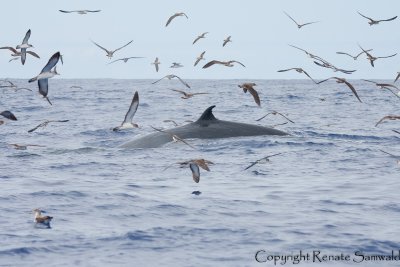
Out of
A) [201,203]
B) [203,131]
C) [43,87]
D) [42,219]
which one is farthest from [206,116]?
[42,219]

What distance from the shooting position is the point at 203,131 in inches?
737

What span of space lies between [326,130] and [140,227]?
17590mm

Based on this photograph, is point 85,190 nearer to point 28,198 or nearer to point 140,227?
point 28,198

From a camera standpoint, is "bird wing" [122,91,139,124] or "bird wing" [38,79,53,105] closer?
"bird wing" [38,79,53,105]

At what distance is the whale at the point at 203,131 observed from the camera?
18.4 metres

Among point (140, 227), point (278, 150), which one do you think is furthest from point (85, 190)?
point (278, 150)

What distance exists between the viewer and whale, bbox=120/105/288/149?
1841cm
